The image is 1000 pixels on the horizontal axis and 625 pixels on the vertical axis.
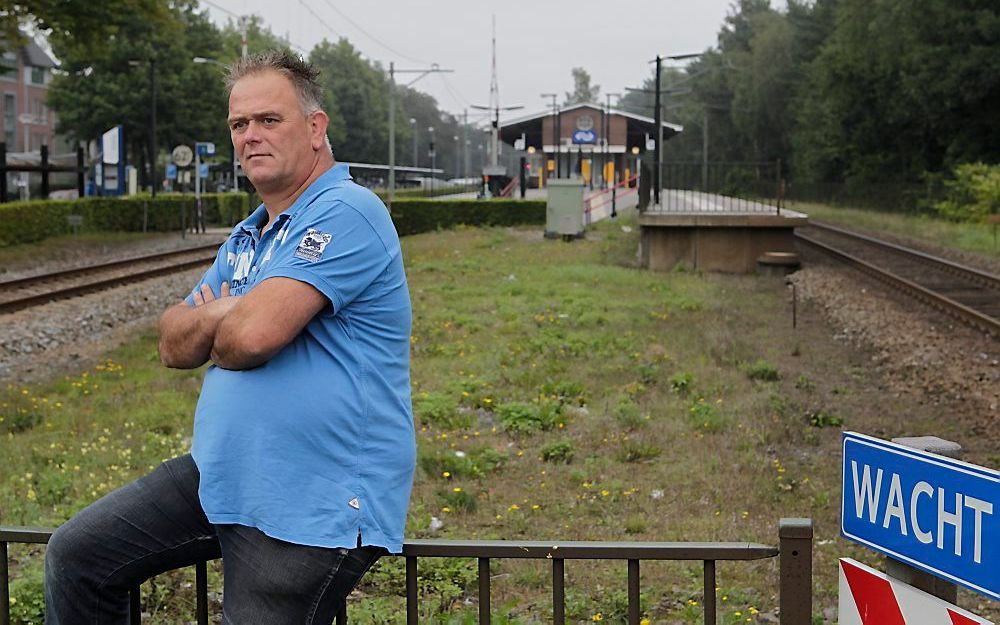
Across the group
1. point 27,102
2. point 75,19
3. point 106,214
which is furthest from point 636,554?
point 27,102

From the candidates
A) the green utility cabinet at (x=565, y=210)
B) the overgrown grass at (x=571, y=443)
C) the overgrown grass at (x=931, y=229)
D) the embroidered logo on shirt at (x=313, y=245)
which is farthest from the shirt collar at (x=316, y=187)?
the green utility cabinet at (x=565, y=210)

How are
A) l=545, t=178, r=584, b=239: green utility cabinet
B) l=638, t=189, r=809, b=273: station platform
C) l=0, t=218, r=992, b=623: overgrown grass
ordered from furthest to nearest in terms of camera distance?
l=545, t=178, r=584, b=239: green utility cabinet < l=638, t=189, r=809, b=273: station platform < l=0, t=218, r=992, b=623: overgrown grass

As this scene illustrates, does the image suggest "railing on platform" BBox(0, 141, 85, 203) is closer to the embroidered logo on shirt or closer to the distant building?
the embroidered logo on shirt

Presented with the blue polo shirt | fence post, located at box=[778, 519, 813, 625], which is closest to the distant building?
the blue polo shirt

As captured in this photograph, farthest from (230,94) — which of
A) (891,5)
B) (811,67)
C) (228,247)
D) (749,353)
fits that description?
(811,67)

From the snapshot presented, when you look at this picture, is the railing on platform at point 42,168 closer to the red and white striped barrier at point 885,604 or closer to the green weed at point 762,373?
the green weed at point 762,373

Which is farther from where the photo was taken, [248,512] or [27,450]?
[27,450]

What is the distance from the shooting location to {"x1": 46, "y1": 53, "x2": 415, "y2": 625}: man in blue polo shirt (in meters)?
2.89

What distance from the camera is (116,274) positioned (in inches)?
952

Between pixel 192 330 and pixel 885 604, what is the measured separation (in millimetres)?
1693

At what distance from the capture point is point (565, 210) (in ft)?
112

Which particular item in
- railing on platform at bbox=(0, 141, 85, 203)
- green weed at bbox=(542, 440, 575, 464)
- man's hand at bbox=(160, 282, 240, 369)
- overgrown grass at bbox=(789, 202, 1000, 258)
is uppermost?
railing on platform at bbox=(0, 141, 85, 203)

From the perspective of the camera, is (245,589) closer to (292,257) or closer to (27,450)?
(292,257)

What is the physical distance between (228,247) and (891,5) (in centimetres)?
5849
